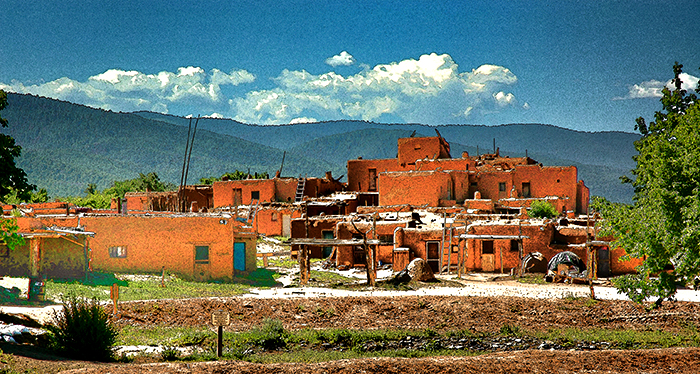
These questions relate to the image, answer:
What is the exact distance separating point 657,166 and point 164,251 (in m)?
20.3

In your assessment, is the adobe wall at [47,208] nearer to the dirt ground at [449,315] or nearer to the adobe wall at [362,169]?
the dirt ground at [449,315]

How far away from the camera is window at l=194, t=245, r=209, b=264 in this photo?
29280 mm

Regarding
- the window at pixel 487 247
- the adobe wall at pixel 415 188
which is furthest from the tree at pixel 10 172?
the adobe wall at pixel 415 188

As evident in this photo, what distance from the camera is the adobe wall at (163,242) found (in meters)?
28.3

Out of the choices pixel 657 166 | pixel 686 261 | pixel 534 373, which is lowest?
pixel 534 373

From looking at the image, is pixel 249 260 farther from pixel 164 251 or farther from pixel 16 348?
pixel 16 348

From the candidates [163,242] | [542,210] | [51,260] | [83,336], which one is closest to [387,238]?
[163,242]

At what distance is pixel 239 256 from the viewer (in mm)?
32375

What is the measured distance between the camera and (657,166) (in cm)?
1606

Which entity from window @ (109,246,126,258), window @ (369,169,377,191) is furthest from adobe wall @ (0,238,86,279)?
window @ (369,169,377,191)

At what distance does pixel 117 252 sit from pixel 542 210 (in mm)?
25916

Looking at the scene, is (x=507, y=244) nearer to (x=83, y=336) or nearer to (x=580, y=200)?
(x=83, y=336)

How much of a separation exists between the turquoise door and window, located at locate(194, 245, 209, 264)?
2.84 metres

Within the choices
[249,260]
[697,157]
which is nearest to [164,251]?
[249,260]
